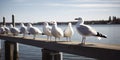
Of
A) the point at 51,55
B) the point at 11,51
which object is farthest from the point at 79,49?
the point at 11,51

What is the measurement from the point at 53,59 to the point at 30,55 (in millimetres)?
12402

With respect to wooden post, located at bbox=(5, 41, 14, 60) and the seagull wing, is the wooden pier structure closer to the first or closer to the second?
the seagull wing

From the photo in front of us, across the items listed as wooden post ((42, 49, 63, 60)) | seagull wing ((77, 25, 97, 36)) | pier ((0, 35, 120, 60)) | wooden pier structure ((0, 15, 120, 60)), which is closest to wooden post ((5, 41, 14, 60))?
wooden pier structure ((0, 15, 120, 60))

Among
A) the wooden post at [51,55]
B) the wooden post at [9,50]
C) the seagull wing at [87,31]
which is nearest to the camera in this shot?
the seagull wing at [87,31]

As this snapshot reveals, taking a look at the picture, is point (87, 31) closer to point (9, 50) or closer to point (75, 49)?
point (75, 49)

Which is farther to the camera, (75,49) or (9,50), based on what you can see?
(9,50)

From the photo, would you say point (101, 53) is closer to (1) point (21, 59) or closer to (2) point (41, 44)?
(2) point (41, 44)

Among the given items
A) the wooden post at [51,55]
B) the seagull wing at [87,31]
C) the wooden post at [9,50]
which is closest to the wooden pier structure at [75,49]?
the wooden post at [51,55]

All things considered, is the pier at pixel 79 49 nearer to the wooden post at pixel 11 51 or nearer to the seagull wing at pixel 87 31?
the seagull wing at pixel 87 31

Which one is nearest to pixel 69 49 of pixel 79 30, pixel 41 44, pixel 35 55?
pixel 79 30

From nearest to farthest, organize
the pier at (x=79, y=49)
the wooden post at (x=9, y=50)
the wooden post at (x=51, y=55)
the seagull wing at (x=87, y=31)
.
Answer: the pier at (x=79, y=49) → the seagull wing at (x=87, y=31) → the wooden post at (x=51, y=55) → the wooden post at (x=9, y=50)

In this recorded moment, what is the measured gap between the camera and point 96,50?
7.68 m

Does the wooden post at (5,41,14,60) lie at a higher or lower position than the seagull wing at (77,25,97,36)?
lower

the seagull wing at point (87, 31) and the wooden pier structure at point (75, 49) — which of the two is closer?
the wooden pier structure at point (75, 49)
